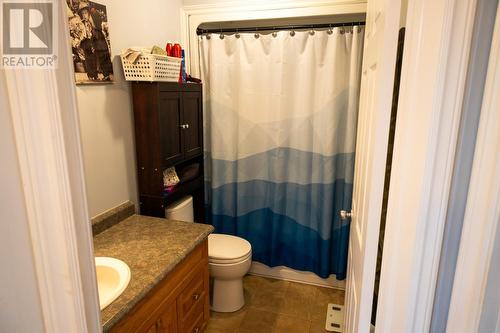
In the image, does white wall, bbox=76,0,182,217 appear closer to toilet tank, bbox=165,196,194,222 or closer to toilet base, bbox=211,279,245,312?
toilet tank, bbox=165,196,194,222

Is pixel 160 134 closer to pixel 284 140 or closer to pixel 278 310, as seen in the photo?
pixel 284 140

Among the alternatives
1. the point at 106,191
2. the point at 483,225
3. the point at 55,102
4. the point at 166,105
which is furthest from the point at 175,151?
the point at 483,225

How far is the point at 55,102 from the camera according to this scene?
0.65 metres

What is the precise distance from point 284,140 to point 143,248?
1.31 m

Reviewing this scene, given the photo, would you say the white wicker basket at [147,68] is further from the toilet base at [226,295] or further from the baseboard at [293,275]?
the baseboard at [293,275]

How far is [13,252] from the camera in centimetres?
72

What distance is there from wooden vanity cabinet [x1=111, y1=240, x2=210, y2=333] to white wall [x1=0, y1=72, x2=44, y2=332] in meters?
0.48

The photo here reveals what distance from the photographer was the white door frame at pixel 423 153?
67 cm

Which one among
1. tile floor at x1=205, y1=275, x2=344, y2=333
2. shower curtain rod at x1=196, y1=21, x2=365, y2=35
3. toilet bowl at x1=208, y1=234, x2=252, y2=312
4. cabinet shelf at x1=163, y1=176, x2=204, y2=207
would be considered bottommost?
tile floor at x1=205, y1=275, x2=344, y2=333

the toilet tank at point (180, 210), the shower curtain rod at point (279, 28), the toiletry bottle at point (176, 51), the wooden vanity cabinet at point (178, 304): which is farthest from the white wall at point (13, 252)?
the shower curtain rod at point (279, 28)

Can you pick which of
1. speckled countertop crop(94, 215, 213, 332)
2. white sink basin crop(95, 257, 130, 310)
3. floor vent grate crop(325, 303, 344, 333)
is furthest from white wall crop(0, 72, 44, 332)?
floor vent grate crop(325, 303, 344, 333)

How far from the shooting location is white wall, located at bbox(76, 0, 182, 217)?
174 cm

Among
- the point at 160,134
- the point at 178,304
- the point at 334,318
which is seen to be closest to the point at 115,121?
the point at 160,134

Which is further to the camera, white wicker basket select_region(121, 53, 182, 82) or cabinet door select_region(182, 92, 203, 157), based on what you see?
cabinet door select_region(182, 92, 203, 157)
